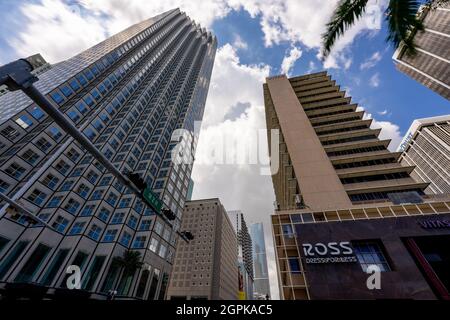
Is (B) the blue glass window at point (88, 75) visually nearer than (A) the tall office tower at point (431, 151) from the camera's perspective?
Yes

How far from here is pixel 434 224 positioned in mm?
18250

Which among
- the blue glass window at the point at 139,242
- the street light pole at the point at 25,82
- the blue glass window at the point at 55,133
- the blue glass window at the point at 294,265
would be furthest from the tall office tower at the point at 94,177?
the blue glass window at the point at 294,265

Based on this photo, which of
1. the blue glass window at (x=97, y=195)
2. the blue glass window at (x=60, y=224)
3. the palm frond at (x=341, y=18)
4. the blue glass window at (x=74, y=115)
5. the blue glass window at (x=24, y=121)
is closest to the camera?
the palm frond at (x=341, y=18)

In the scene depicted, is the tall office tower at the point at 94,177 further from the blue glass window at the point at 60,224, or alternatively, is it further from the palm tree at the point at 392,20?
the palm tree at the point at 392,20

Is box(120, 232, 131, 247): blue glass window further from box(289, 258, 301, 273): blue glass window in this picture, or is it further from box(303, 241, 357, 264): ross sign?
box(303, 241, 357, 264): ross sign

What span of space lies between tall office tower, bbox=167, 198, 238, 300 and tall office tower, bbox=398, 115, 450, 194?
112 metres

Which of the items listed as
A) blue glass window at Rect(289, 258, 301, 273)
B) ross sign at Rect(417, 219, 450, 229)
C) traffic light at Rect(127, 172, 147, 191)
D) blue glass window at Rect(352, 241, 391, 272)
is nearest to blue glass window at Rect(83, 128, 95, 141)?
traffic light at Rect(127, 172, 147, 191)

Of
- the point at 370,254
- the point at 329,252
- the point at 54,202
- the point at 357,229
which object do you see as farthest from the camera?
the point at 54,202

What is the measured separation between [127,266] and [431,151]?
544 feet

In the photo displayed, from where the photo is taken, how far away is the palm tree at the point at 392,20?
208 inches

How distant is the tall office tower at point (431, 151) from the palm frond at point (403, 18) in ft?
466

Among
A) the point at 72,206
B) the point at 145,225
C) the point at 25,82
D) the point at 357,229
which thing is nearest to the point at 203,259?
the point at 145,225

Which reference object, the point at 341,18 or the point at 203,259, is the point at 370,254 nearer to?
the point at 341,18
